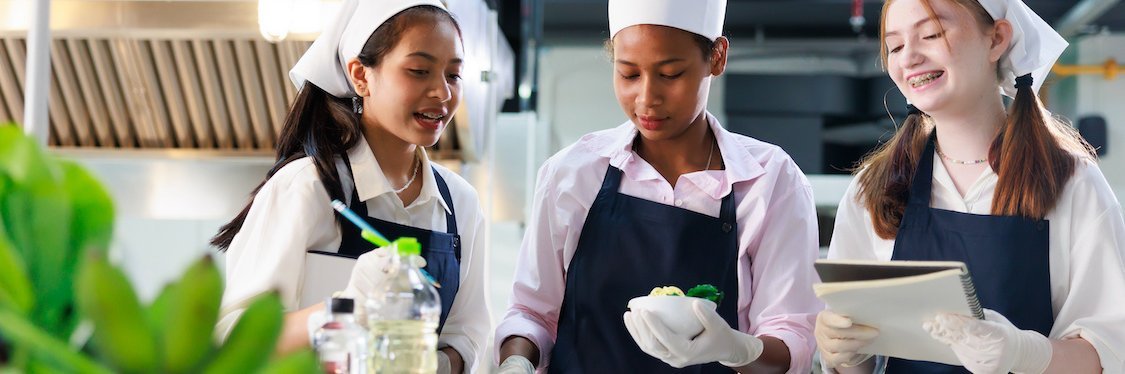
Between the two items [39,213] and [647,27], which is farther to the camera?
[647,27]

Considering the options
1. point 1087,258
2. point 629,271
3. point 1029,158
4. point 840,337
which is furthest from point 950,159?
point 629,271

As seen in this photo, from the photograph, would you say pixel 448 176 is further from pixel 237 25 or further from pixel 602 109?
pixel 602 109

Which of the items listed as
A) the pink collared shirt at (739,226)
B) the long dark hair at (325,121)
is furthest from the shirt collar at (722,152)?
the long dark hair at (325,121)

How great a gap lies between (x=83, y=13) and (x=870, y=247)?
2.63 metres

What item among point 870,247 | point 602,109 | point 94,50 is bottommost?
point 602,109

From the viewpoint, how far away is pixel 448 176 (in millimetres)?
2357

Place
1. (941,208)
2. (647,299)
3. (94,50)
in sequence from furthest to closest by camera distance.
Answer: (94,50)
(941,208)
(647,299)

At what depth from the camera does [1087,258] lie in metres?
1.89

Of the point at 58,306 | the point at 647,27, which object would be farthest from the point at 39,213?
the point at 647,27

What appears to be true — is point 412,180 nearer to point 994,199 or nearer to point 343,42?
point 343,42

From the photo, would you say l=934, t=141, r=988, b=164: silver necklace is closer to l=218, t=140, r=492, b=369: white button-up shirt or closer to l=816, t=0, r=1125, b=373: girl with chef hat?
l=816, t=0, r=1125, b=373: girl with chef hat

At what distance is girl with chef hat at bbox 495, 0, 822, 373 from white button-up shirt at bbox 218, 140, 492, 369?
0.12 m

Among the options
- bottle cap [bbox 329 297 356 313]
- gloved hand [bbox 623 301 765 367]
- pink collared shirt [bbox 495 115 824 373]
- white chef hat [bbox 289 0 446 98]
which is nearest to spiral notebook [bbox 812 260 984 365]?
gloved hand [bbox 623 301 765 367]

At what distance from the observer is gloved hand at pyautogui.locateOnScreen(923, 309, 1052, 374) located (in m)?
1.64
